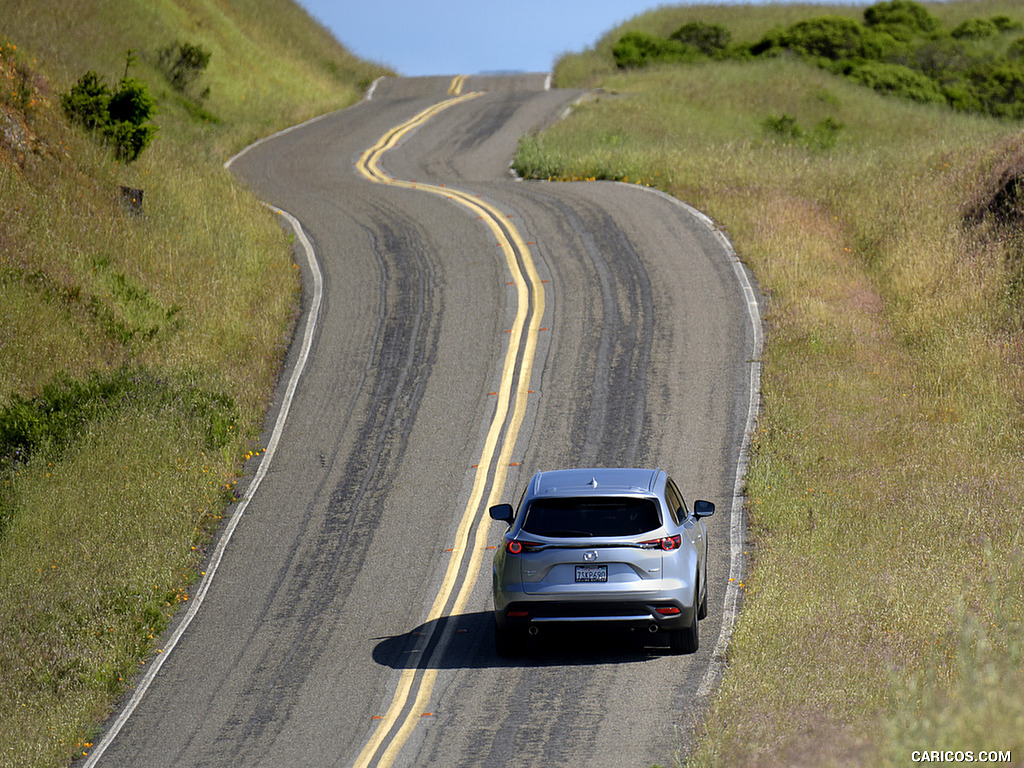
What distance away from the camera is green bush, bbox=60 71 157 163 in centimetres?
2592

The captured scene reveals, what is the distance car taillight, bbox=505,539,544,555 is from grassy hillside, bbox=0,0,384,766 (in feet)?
14.3

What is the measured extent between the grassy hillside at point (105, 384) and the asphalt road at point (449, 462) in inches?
28.8

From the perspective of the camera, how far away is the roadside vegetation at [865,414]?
8.55m

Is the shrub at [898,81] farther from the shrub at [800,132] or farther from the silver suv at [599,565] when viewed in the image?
the silver suv at [599,565]

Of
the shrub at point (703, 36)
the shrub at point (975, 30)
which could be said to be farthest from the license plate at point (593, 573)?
the shrub at point (975, 30)

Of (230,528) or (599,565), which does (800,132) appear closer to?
(230,528)

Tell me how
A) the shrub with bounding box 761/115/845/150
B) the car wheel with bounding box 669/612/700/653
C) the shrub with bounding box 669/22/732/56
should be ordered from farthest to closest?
the shrub with bounding box 669/22/732/56 → the shrub with bounding box 761/115/845/150 → the car wheel with bounding box 669/612/700/653

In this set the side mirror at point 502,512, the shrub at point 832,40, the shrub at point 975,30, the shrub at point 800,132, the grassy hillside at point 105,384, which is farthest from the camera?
the shrub at point 975,30

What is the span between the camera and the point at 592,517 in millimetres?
10789

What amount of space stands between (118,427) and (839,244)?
53.7 feet

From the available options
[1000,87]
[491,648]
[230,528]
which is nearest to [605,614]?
[491,648]

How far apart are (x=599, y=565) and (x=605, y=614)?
1.52 ft

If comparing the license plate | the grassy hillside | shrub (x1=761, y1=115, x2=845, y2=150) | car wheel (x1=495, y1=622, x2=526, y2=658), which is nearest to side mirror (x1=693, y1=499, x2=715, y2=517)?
the license plate

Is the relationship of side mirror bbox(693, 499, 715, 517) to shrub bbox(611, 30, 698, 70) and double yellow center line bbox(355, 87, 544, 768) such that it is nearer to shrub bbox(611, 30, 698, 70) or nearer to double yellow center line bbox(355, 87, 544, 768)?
double yellow center line bbox(355, 87, 544, 768)
